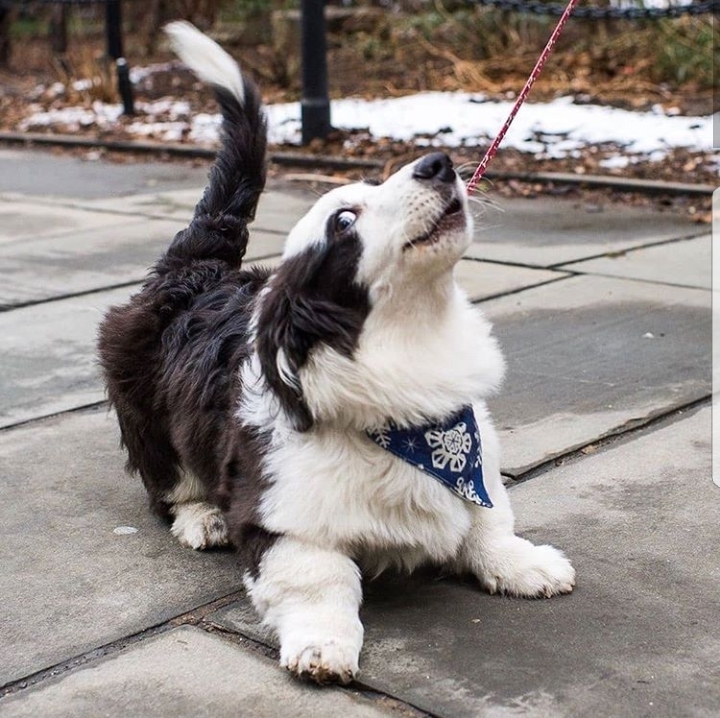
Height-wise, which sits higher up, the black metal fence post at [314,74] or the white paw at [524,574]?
the black metal fence post at [314,74]

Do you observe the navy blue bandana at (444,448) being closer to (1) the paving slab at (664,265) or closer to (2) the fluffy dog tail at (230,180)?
(2) the fluffy dog tail at (230,180)

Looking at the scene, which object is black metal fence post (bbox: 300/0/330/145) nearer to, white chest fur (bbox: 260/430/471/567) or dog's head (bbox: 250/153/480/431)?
dog's head (bbox: 250/153/480/431)

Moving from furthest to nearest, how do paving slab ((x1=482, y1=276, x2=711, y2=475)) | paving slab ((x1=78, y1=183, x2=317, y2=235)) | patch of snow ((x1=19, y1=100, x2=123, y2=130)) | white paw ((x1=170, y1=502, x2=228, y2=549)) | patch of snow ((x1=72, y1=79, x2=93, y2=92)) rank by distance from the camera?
patch of snow ((x1=72, y1=79, x2=93, y2=92))
patch of snow ((x1=19, y1=100, x2=123, y2=130))
paving slab ((x1=78, y1=183, x2=317, y2=235))
paving slab ((x1=482, y1=276, x2=711, y2=475))
white paw ((x1=170, y1=502, x2=228, y2=549))

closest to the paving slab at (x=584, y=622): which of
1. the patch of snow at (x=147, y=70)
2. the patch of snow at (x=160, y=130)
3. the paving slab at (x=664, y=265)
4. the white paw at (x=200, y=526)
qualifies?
the white paw at (x=200, y=526)

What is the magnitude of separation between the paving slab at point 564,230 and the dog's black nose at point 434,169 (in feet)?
13.1

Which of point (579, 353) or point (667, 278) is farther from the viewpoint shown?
point (667, 278)

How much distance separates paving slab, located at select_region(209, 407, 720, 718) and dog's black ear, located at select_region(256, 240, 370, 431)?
2.00ft

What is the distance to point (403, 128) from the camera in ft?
34.4

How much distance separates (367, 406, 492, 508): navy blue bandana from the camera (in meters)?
3.03

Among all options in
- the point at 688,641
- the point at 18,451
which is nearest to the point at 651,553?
the point at 688,641

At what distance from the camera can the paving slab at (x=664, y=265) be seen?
6430mm

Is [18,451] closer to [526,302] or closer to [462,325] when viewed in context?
[462,325]

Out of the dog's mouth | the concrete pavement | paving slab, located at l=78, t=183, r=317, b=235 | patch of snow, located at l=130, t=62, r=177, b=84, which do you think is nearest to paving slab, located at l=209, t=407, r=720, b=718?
the concrete pavement

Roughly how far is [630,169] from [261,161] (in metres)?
5.33
